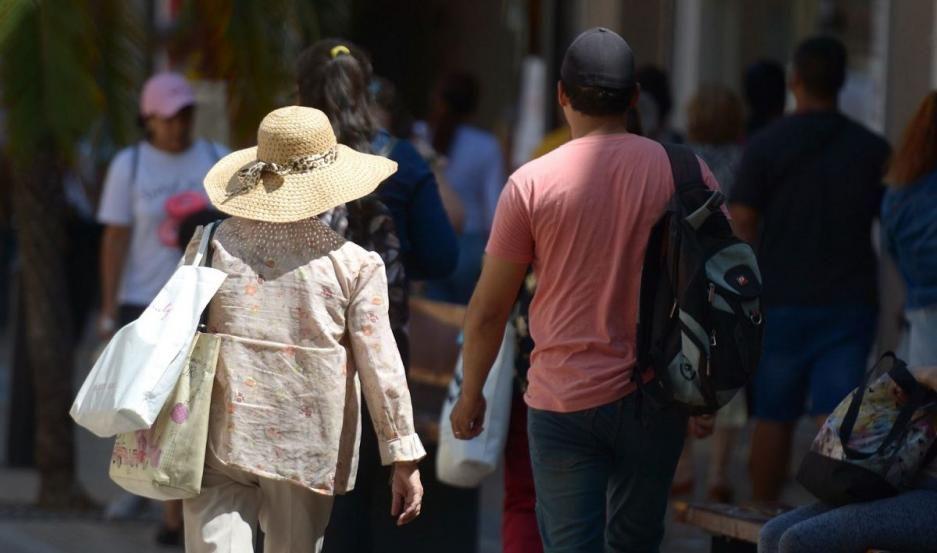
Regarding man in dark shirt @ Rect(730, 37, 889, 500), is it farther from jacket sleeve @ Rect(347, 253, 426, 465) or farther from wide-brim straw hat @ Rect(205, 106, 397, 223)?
jacket sleeve @ Rect(347, 253, 426, 465)

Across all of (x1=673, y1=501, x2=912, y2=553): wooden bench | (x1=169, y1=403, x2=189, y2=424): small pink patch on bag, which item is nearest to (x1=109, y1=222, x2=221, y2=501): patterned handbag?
(x1=169, y1=403, x2=189, y2=424): small pink patch on bag

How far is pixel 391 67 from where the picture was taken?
42.3ft

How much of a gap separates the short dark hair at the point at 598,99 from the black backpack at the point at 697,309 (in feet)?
0.85

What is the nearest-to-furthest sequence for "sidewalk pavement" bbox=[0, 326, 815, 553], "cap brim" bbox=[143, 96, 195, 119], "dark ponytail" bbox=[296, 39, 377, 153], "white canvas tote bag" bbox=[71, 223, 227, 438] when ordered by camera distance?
"white canvas tote bag" bbox=[71, 223, 227, 438], "dark ponytail" bbox=[296, 39, 377, 153], "sidewalk pavement" bbox=[0, 326, 815, 553], "cap brim" bbox=[143, 96, 195, 119]

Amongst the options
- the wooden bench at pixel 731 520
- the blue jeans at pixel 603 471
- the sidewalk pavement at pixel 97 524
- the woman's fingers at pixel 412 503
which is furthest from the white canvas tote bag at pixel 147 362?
the sidewalk pavement at pixel 97 524

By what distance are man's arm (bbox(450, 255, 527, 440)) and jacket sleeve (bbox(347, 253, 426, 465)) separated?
259mm

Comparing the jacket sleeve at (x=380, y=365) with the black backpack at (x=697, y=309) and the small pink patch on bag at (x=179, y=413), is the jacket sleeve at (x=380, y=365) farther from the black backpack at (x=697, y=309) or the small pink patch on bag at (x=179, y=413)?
the black backpack at (x=697, y=309)

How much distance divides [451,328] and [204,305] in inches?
113

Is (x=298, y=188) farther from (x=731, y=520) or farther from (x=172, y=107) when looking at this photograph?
(x=172, y=107)

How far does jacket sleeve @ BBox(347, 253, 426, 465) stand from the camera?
450cm

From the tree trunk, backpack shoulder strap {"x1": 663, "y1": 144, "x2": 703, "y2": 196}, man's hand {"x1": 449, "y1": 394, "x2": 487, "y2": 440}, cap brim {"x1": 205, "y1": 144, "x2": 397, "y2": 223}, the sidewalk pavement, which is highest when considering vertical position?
backpack shoulder strap {"x1": 663, "y1": 144, "x2": 703, "y2": 196}

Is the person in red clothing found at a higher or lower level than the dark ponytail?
lower

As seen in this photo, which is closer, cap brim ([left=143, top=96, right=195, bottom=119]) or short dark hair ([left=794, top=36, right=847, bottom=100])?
short dark hair ([left=794, top=36, right=847, bottom=100])

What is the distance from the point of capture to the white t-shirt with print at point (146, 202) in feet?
24.8
